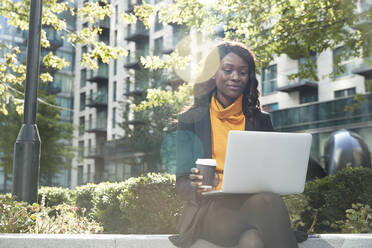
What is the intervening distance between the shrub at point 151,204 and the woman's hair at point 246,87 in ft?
9.02

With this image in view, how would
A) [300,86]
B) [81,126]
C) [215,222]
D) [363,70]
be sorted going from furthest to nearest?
[300,86] < [81,126] < [363,70] < [215,222]

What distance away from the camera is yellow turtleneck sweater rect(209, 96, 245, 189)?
139 inches

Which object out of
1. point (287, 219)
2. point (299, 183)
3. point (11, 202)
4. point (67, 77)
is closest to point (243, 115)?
point (299, 183)

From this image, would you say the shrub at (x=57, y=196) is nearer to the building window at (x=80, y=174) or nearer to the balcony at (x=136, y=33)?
the balcony at (x=136, y=33)

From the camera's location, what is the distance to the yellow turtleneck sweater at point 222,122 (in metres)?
3.54

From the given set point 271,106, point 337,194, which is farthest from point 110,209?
point 271,106

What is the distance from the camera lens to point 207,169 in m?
2.91

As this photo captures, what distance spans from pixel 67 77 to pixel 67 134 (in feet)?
80.1

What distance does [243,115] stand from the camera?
3.71 metres

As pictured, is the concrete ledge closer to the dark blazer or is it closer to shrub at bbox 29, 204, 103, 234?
the dark blazer

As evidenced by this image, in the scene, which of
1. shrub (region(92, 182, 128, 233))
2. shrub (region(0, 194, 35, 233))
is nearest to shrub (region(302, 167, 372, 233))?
shrub (region(92, 182, 128, 233))

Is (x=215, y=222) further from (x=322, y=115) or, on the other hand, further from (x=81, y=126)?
(x=81, y=126)

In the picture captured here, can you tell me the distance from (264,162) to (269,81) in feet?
92.7

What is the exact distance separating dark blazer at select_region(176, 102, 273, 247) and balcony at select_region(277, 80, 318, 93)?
2561cm
